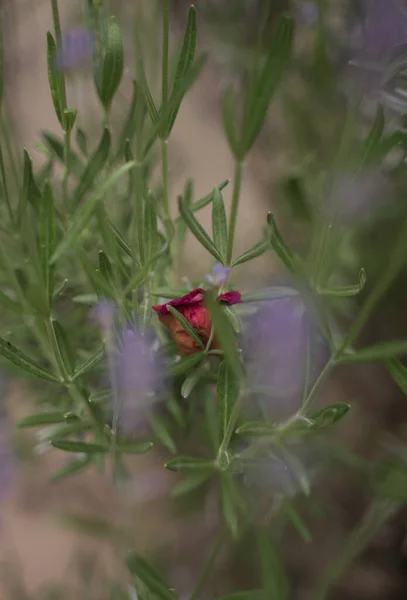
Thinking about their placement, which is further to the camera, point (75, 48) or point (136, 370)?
point (75, 48)

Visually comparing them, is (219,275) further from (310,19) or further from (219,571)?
(219,571)

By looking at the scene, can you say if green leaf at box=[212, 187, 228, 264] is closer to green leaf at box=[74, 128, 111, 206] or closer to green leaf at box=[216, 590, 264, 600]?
green leaf at box=[74, 128, 111, 206]

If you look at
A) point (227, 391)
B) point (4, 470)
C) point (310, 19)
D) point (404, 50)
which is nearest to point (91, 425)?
point (227, 391)

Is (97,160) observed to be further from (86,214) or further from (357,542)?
(357,542)

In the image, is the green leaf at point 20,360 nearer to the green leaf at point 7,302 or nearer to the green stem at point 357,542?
the green leaf at point 7,302

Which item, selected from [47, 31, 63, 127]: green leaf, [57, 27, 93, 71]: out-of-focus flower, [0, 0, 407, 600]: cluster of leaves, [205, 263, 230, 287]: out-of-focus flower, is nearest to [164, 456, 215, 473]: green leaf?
[0, 0, 407, 600]: cluster of leaves

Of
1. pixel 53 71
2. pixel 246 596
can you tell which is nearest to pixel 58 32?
pixel 53 71
